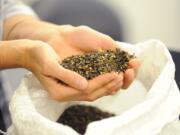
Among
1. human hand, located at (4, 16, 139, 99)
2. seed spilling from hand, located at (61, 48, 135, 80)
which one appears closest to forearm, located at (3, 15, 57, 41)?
human hand, located at (4, 16, 139, 99)

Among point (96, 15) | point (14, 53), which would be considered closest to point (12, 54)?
point (14, 53)

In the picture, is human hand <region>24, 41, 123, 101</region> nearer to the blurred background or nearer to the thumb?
the thumb

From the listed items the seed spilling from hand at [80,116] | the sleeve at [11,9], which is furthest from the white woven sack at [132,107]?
the sleeve at [11,9]

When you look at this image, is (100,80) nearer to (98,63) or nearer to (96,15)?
(98,63)

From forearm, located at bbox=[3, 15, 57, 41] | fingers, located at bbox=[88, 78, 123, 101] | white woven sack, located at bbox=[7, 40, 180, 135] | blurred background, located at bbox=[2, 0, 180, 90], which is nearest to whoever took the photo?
white woven sack, located at bbox=[7, 40, 180, 135]

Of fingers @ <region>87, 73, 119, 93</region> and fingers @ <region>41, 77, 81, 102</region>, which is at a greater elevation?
fingers @ <region>87, 73, 119, 93</region>

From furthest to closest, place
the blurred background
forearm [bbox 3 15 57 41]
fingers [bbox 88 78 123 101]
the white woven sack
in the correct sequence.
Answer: the blurred background → forearm [bbox 3 15 57 41] → fingers [bbox 88 78 123 101] → the white woven sack

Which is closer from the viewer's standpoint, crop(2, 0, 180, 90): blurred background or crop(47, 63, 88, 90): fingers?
crop(47, 63, 88, 90): fingers

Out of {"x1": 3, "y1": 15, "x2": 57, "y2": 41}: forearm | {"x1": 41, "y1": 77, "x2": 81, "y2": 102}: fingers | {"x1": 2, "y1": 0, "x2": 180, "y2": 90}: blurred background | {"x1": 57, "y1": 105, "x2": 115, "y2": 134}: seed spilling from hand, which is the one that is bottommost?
{"x1": 2, "y1": 0, "x2": 180, "y2": 90}: blurred background

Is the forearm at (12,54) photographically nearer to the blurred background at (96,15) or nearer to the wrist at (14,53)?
the wrist at (14,53)
